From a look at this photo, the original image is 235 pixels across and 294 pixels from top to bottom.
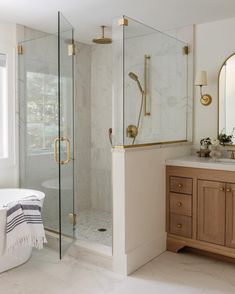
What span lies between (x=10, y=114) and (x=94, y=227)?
1.58 meters

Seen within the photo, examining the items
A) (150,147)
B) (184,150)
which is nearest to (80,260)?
(150,147)

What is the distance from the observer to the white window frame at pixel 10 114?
11.8 ft

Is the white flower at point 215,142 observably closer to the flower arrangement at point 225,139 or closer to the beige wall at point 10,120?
the flower arrangement at point 225,139

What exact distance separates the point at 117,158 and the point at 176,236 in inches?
43.1

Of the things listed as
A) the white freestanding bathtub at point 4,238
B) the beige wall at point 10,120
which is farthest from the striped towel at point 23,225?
the beige wall at point 10,120

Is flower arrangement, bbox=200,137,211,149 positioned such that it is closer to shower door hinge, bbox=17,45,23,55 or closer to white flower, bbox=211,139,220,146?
white flower, bbox=211,139,220,146

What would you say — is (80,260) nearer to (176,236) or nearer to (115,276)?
(115,276)

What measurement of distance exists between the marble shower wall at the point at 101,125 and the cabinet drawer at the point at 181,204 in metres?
1.23

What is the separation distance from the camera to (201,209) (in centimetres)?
310

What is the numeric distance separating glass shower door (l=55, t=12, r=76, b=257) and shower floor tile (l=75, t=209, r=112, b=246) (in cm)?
28

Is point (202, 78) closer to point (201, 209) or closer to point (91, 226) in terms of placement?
point (201, 209)


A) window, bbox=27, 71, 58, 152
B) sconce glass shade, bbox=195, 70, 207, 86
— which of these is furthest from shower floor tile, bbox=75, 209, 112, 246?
sconce glass shade, bbox=195, 70, 207, 86

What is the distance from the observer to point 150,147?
121 inches

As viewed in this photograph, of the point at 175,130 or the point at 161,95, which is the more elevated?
the point at 161,95
